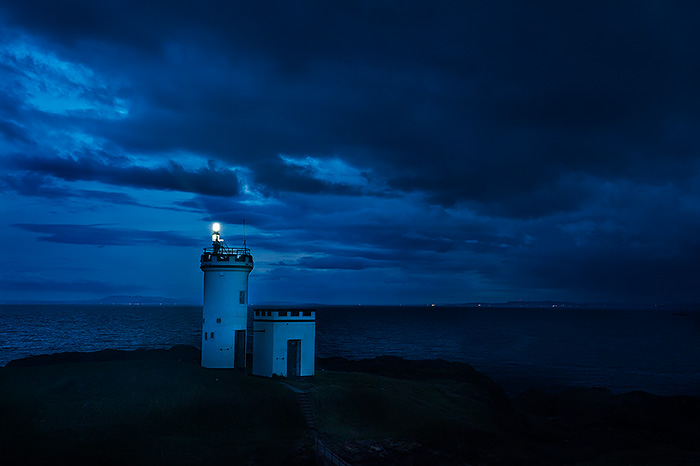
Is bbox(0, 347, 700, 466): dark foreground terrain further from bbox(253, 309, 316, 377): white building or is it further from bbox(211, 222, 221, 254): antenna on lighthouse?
bbox(211, 222, 221, 254): antenna on lighthouse

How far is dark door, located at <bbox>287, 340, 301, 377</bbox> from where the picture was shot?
41.7 meters

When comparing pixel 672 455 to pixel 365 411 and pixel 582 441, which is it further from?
pixel 365 411

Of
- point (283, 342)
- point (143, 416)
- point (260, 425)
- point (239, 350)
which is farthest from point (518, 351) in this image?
point (143, 416)

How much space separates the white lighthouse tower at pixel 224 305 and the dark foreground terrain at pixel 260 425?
22.0 ft

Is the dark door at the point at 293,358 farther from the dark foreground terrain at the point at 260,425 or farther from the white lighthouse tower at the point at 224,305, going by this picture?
the white lighthouse tower at the point at 224,305

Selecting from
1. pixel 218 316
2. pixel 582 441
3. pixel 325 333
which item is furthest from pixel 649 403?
pixel 325 333

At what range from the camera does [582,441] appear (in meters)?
41.4

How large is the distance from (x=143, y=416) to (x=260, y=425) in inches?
252

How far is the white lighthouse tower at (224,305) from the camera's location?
43.8 metres

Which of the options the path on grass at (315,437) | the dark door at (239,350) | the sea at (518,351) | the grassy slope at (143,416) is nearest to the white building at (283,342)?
the dark door at (239,350)

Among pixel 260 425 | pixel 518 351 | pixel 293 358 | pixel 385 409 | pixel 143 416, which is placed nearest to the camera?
pixel 143 416

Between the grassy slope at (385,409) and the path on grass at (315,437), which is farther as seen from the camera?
the grassy slope at (385,409)

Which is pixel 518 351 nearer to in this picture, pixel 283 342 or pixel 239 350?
pixel 239 350

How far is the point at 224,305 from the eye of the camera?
144 feet
